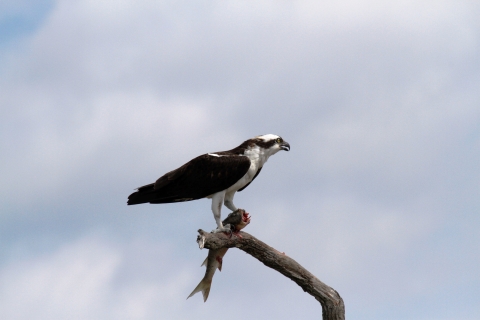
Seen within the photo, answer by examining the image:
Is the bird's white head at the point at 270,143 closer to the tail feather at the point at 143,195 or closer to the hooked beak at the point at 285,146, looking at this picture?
the hooked beak at the point at 285,146

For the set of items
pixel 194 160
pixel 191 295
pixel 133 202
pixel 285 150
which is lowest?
pixel 191 295

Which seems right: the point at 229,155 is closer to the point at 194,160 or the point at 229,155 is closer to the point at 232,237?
the point at 194,160

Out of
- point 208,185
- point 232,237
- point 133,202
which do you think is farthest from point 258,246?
point 133,202

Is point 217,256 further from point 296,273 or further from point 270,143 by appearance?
point 270,143

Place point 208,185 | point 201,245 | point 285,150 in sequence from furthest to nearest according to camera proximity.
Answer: point 285,150
point 208,185
point 201,245

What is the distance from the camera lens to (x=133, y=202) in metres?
15.0

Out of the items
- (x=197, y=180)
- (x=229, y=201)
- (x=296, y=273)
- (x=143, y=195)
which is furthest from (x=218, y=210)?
(x=296, y=273)

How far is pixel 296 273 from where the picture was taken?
15.2 metres

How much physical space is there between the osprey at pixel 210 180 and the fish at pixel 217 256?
19 centimetres

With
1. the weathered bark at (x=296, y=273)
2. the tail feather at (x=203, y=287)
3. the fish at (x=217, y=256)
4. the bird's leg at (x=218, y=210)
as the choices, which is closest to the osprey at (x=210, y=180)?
the bird's leg at (x=218, y=210)

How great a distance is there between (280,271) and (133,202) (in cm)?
332

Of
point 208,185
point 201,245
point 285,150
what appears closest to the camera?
point 201,245

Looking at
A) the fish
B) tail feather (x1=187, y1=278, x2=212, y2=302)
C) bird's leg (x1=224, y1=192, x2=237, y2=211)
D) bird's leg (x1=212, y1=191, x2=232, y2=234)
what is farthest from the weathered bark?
tail feather (x1=187, y1=278, x2=212, y2=302)

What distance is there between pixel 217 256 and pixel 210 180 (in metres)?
1.60
